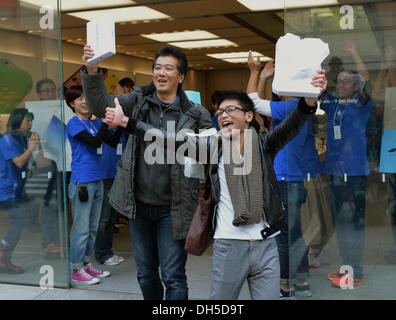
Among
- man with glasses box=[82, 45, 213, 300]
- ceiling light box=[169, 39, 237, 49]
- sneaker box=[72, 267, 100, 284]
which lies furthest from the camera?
ceiling light box=[169, 39, 237, 49]

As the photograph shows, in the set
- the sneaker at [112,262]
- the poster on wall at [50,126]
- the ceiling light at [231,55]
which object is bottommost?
the sneaker at [112,262]

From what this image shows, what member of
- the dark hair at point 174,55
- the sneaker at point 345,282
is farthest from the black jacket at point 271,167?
the sneaker at point 345,282

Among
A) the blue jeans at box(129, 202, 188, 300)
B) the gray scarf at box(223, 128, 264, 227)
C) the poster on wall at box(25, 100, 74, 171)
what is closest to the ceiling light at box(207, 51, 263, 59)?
the poster on wall at box(25, 100, 74, 171)

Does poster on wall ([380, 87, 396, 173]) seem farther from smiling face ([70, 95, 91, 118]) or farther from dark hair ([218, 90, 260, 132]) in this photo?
smiling face ([70, 95, 91, 118])

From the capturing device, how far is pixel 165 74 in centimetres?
323

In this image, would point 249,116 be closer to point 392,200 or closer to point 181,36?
point 392,200

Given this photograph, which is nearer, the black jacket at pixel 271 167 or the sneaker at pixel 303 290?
the black jacket at pixel 271 167

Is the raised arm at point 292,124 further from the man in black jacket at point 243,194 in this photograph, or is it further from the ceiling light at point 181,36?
the ceiling light at point 181,36

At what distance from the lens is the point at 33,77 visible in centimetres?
497

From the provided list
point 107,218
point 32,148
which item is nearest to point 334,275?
point 107,218

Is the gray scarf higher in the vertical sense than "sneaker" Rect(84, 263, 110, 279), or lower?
higher

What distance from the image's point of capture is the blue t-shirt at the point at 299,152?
12.8 feet

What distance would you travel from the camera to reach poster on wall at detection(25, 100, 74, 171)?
495 centimetres

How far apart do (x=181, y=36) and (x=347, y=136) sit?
5.98 meters
